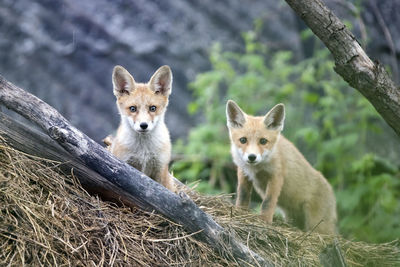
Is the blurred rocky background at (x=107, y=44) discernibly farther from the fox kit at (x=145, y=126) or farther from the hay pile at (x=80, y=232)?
the hay pile at (x=80, y=232)

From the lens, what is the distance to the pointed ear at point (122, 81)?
4.99 metres

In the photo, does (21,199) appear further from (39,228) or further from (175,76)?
(175,76)

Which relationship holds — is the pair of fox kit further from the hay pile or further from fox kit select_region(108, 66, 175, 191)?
the hay pile

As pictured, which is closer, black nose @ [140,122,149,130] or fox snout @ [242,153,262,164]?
black nose @ [140,122,149,130]

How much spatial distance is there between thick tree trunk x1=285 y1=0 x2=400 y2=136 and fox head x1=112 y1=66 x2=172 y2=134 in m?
1.61

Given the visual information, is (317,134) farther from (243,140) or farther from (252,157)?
(252,157)

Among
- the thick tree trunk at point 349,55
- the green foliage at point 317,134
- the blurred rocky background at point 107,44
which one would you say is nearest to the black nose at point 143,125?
the thick tree trunk at point 349,55

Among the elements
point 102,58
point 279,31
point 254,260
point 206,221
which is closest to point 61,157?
point 206,221

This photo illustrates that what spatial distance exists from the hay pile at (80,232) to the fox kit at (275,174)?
3.79 ft

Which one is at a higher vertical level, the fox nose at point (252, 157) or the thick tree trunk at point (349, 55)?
the thick tree trunk at point (349, 55)

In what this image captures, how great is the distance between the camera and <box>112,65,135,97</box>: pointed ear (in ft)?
16.4

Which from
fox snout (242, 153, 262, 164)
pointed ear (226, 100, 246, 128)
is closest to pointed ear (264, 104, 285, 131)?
pointed ear (226, 100, 246, 128)

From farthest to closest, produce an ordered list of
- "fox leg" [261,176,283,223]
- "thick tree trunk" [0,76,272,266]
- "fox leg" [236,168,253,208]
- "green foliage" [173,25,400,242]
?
"green foliage" [173,25,400,242] → "fox leg" [236,168,253,208] → "fox leg" [261,176,283,223] → "thick tree trunk" [0,76,272,266]

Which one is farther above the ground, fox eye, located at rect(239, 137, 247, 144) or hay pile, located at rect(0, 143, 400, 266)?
fox eye, located at rect(239, 137, 247, 144)
